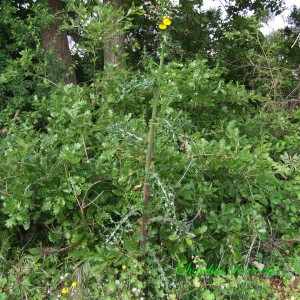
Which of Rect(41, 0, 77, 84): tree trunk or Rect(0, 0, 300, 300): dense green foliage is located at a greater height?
Rect(41, 0, 77, 84): tree trunk

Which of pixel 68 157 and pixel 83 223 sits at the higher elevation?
pixel 68 157

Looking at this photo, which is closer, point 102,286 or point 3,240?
point 102,286

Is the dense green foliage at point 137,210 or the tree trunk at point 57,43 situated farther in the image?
the tree trunk at point 57,43

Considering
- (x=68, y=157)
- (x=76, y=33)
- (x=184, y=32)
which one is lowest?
(x=68, y=157)

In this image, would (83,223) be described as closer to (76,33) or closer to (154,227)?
(154,227)

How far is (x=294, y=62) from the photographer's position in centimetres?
519

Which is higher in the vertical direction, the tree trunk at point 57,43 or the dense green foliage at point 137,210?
the tree trunk at point 57,43

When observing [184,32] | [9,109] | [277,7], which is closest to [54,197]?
[9,109]

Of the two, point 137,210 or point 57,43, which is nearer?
point 137,210

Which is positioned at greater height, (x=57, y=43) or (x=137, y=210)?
(x=57, y=43)

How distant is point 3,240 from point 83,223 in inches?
26.9

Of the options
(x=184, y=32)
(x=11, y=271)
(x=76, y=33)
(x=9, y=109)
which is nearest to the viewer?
(x=11, y=271)

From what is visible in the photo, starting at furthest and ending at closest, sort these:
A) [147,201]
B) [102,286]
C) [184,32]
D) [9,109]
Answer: [184,32]
[9,109]
[102,286]
[147,201]

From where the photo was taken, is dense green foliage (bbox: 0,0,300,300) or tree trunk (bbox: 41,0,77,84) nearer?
dense green foliage (bbox: 0,0,300,300)
